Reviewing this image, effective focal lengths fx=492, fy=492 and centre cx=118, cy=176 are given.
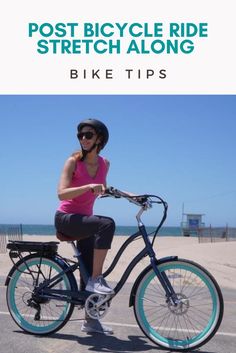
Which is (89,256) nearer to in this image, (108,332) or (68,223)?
(68,223)

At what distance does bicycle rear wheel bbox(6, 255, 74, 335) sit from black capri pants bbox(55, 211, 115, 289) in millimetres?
390

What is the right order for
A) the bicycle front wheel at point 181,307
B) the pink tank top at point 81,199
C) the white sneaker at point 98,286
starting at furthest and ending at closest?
the pink tank top at point 81,199 → the white sneaker at point 98,286 → the bicycle front wheel at point 181,307

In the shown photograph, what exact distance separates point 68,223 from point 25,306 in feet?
3.40

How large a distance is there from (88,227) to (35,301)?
1.00m

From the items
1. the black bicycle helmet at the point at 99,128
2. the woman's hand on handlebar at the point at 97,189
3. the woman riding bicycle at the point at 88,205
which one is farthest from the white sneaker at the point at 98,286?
the black bicycle helmet at the point at 99,128

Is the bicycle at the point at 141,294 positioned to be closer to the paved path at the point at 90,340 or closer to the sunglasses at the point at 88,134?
the paved path at the point at 90,340

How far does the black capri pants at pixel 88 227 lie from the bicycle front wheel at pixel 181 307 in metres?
0.49

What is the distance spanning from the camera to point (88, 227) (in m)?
4.54

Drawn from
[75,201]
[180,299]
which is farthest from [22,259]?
[180,299]

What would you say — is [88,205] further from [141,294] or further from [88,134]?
[141,294]

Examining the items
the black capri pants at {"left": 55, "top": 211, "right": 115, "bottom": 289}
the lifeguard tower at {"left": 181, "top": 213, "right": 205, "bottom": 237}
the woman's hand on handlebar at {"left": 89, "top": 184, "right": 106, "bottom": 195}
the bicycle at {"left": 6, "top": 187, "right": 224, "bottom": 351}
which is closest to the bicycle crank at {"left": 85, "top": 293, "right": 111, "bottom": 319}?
the bicycle at {"left": 6, "top": 187, "right": 224, "bottom": 351}

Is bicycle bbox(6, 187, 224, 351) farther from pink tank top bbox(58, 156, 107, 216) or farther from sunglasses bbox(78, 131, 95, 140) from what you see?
sunglasses bbox(78, 131, 95, 140)

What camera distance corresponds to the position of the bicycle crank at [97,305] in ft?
14.8

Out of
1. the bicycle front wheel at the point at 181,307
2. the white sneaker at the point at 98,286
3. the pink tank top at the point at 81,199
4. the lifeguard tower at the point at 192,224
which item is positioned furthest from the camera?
the lifeguard tower at the point at 192,224
